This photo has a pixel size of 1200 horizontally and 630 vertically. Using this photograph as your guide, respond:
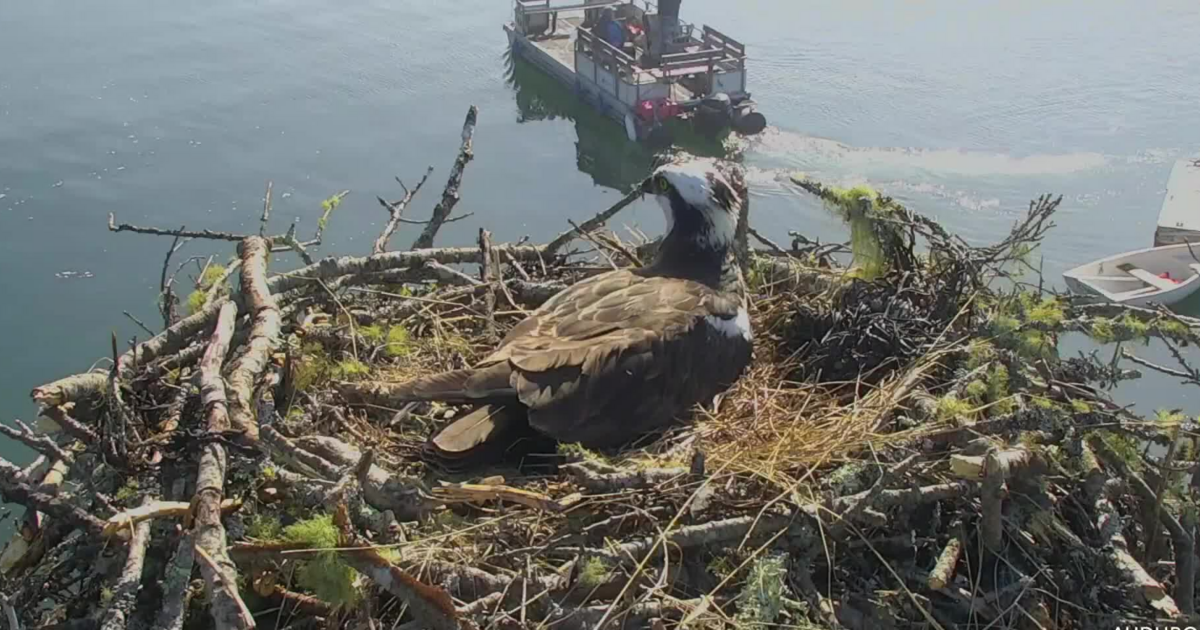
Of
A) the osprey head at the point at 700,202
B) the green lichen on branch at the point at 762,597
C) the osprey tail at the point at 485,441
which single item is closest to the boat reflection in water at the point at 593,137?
the osprey head at the point at 700,202

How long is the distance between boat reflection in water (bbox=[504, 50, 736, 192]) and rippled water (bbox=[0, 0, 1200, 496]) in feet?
0.28

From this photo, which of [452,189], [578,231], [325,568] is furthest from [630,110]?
[325,568]

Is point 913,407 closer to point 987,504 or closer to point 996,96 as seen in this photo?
point 987,504

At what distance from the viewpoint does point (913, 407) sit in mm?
4492

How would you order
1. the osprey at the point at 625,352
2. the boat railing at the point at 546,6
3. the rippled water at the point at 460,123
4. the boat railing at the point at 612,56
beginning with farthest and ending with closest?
1. the boat railing at the point at 546,6
2. the boat railing at the point at 612,56
3. the rippled water at the point at 460,123
4. the osprey at the point at 625,352

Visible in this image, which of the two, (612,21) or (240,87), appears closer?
(240,87)

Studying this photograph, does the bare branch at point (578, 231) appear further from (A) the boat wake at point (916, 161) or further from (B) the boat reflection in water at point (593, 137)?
(A) the boat wake at point (916, 161)

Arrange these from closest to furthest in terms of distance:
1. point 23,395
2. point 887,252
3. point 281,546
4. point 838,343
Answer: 1. point 281,546
2. point 838,343
3. point 887,252
4. point 23,395

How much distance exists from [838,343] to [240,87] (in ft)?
71.9

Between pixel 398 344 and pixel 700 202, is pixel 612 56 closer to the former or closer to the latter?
pixel 700 202

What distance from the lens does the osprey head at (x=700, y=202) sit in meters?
5.34

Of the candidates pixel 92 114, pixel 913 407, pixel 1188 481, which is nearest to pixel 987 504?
pixel 913 407

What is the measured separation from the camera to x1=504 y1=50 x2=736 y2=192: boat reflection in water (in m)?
24.6

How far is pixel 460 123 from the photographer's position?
24.9 meters
